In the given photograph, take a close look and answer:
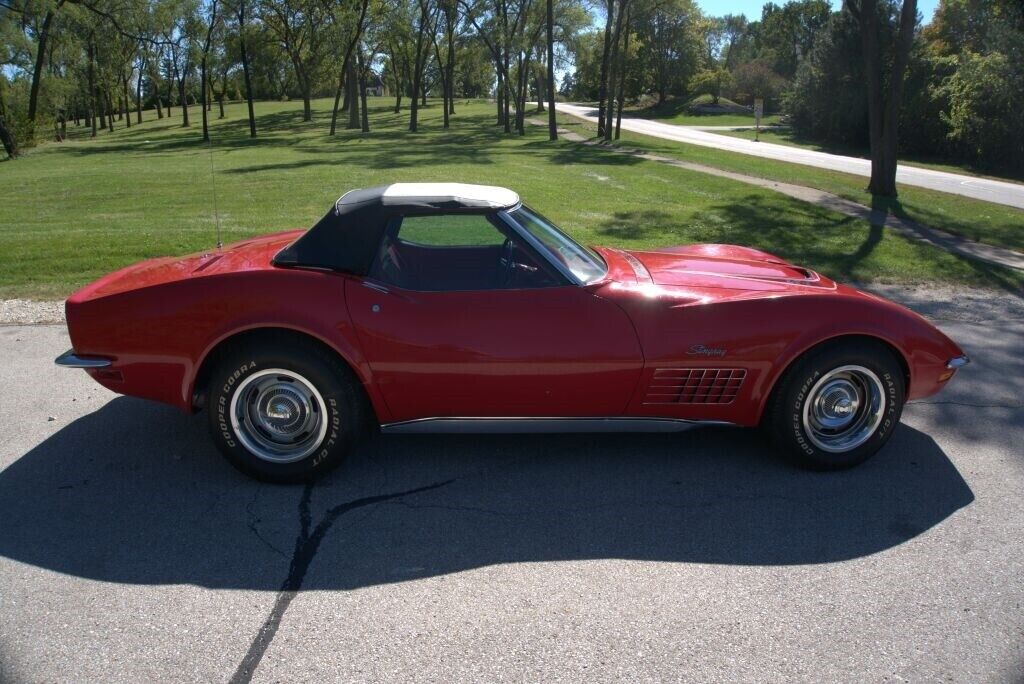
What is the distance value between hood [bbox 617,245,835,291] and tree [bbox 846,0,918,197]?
10.8 metres

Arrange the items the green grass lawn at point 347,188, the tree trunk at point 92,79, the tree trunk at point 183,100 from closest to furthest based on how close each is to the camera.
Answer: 1. the green grass lawn at point 347,188
2. the tree trunk at point 183,100
3. the tree trunk at point 92,79

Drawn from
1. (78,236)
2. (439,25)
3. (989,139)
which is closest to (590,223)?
(78,236)

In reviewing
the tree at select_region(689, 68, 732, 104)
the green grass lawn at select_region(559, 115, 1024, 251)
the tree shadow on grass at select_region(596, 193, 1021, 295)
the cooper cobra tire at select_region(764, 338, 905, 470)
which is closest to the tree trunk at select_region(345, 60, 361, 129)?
the green grass lawn at select_region(559, 115, 1024, 251)

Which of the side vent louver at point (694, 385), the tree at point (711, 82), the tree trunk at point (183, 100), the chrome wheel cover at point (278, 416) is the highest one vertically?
the tree at point (711, 82)

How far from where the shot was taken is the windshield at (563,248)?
4.15 m

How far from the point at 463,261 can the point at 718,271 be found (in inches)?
55.7

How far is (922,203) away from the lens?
15.5 meters

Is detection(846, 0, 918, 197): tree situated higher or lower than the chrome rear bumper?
higher

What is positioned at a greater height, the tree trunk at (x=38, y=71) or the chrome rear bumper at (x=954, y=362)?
the tree trunk at (x=38, y=71)

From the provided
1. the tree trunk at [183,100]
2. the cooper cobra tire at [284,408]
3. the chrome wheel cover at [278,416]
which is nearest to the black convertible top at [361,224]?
the cooper cobra tire at [284,408]

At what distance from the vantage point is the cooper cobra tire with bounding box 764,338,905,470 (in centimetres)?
403

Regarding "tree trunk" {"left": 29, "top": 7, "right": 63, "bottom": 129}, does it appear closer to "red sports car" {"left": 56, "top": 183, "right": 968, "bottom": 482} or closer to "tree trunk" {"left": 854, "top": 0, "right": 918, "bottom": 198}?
"tree trunk" {"left": 854, "top": 0, "right": 918, "bottom": 198}

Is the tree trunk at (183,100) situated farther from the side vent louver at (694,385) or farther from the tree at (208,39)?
the side vent louver at (694,385)

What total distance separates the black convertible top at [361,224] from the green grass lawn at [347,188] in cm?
505
